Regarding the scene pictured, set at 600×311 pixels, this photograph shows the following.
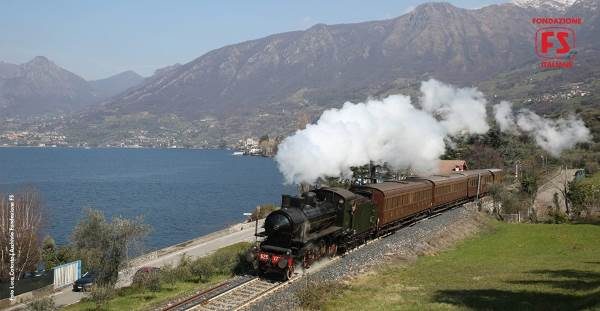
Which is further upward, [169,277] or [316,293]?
[316,293]

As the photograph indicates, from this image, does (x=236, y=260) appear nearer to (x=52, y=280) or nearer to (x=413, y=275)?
(x=413, y=275)

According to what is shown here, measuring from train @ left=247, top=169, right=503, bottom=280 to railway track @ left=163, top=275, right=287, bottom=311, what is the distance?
0.90m

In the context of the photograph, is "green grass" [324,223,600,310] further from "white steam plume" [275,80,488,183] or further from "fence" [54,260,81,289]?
"fence" [54,260,81,289]

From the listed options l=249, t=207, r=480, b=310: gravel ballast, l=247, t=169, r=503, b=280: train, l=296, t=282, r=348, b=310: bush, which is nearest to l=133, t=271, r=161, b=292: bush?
l=247, t=169, r=503, b=280: train

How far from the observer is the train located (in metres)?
24.6

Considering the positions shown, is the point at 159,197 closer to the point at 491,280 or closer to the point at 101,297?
the point at 101,297

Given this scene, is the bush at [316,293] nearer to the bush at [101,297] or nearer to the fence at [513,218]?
the bush at [101,297]

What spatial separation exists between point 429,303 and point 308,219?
6.92 metres

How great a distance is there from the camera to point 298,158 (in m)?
32.4

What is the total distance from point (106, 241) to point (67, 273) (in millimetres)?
5796

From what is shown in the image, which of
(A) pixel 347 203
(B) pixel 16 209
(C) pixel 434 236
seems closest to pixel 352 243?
(A) pixel 347 203

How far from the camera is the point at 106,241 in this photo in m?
33.4

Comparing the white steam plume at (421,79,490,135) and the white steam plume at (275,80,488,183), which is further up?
the white steam plume at (421,79,490,135)

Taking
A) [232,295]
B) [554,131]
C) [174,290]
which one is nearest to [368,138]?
[174,290]
